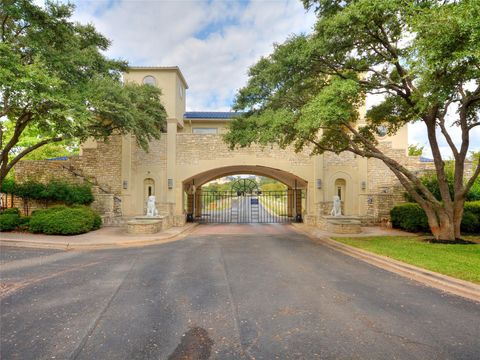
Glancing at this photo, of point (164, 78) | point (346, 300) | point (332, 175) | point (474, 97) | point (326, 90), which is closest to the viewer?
point (346, 300)

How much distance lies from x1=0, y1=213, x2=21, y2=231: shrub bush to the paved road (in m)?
6.67

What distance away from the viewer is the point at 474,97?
10.1 m

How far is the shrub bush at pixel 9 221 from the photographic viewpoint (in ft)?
44.1

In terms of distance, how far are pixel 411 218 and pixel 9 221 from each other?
65.1 feet

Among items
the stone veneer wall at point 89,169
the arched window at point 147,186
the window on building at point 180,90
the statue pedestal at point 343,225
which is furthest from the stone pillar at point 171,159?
the statue pedestal at point 343,225

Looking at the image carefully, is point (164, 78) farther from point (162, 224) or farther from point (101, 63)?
point (162, 224)

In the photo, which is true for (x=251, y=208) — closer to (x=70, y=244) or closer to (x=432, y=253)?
(x=70, y=244)

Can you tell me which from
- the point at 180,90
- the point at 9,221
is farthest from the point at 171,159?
the point at 9,221

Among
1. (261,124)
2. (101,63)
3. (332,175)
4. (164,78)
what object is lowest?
(332,175)

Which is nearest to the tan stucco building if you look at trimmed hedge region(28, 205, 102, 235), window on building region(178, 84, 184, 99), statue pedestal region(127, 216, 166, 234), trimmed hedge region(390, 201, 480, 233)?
trimmed hedge region(390, 201, 480, 233)

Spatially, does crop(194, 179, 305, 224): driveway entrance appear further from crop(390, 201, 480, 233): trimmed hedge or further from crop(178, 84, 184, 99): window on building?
crop(178, 84, 184, 99): window on building

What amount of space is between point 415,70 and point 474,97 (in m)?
4.81

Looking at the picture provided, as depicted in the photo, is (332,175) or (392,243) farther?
(332,175)

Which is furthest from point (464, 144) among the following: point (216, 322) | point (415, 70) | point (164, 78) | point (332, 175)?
point (164, 78)
